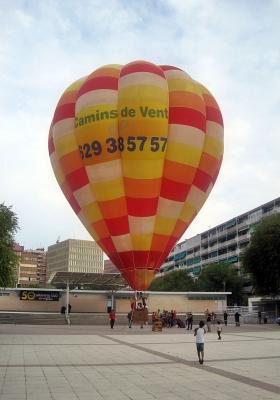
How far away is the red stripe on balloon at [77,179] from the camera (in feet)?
94.0

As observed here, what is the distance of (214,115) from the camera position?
30.6 metres

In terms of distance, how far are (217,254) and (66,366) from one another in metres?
112

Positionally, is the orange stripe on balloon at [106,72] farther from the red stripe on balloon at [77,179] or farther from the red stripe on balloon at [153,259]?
the red stripe on balloon at [153,259]

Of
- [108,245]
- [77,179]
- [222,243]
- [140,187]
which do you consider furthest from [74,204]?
[222,243]

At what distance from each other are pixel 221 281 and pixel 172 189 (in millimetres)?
71306

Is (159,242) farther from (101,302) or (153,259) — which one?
(101,302)

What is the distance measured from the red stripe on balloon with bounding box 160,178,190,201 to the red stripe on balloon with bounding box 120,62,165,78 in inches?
265

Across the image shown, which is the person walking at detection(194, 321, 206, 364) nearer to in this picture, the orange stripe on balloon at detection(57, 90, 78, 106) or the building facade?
the orange stripe on balloon at detection(57, 90, 78, 106)

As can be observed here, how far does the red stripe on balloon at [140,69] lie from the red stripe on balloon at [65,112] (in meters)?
3.74

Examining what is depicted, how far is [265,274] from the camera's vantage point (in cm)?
4725

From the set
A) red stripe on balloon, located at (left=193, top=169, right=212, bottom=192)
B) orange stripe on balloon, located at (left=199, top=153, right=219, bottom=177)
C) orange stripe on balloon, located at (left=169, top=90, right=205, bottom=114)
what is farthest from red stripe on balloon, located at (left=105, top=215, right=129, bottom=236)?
orange stripe on balloon, located at (left=169, top=90, right=205, bottom=114)

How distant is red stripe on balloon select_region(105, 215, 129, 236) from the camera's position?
91.5 feet

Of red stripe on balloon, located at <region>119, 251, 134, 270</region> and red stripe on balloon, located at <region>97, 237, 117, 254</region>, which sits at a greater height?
red stripe on balloon, located at <region>97, 237, 117, 254</region>

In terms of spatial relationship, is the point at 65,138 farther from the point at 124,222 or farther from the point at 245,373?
the point at 245,373
